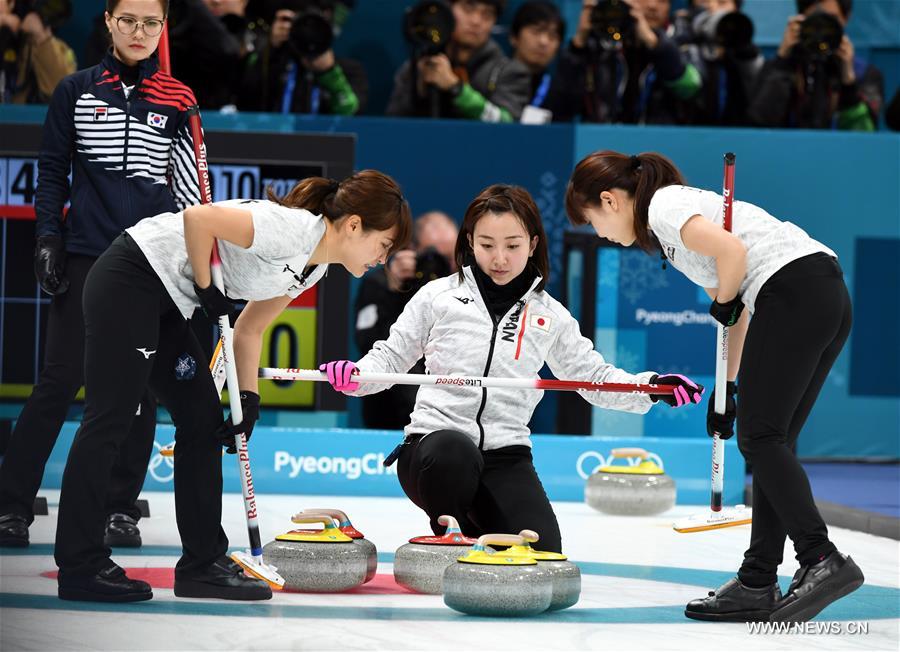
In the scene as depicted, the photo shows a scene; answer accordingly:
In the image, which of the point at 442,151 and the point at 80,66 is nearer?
the point at 442,151

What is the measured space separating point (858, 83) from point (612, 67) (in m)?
1.60

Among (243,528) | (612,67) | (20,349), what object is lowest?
(243,528)

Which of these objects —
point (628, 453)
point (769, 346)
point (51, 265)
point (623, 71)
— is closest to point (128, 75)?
point (51, 265)

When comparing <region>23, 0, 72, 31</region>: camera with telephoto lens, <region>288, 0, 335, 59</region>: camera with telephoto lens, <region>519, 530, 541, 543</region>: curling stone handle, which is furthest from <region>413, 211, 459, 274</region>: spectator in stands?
<region>519, 530, 541, 543</region>: curling stone handle

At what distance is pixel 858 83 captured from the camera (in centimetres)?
820

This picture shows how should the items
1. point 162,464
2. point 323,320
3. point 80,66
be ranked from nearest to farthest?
point 162,464
point 323,320
point 80,66

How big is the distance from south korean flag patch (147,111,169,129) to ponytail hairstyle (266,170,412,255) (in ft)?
3.06

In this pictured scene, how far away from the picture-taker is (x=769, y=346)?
11.4ft

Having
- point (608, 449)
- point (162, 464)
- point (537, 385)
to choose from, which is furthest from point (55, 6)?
point (537, 385)

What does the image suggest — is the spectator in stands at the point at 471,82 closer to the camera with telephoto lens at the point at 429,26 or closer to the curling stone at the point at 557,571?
the camera with telephoto lens at the point at 429,26

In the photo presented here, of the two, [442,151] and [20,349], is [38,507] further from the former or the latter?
[442,151]

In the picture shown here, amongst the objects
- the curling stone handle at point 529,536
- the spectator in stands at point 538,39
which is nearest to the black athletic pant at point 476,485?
the curling stone handle at point 529,536

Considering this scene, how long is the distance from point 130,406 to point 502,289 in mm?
1221

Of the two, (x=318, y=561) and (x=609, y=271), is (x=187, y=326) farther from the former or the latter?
(x=609, y=271)
